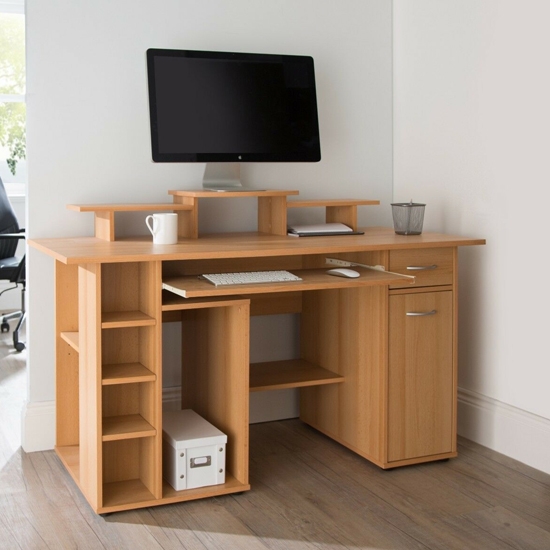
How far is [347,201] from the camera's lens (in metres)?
3.01

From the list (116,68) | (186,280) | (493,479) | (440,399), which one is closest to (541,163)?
(440,399)

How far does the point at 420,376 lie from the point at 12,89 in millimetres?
3679

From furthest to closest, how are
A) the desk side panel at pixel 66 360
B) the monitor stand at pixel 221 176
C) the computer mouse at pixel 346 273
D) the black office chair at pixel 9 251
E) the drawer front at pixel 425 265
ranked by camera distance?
the black office chair at pixel 9 251 → the monitor stand at pixel 221 176 → the desk side panel at pixel 66 360 → the drawer front at pixel 425 265 → the computer mouse at pixel 346 273

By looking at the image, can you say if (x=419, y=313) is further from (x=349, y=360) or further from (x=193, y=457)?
(x=193, y=457)

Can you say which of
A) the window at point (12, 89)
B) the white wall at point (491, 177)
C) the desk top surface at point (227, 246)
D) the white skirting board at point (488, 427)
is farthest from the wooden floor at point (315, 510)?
the window at point (12, 89)

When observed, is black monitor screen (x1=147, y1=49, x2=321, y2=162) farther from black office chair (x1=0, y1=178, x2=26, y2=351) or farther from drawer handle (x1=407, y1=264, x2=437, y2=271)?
black office chair (x1=0, y1=178, x2=26, y2=351)

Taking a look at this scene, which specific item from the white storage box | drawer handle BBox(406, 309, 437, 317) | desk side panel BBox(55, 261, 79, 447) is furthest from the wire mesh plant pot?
desk side panel BBox(55, 261, 79, 447)

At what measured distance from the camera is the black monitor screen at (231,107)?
278 cm

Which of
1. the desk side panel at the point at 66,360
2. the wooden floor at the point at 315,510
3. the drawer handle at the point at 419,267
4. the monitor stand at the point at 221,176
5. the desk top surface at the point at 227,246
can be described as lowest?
the wooden floor at the point at 315,510

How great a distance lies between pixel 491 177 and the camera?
9.55ft

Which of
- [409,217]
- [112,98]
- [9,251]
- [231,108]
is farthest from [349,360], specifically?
[9,251]

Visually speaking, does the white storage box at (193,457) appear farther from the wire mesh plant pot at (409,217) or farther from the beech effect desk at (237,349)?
the wire mesh plant pot at (409,217)

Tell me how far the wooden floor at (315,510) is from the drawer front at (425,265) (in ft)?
2.09

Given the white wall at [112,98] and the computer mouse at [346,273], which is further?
the white wall at [112,98]
